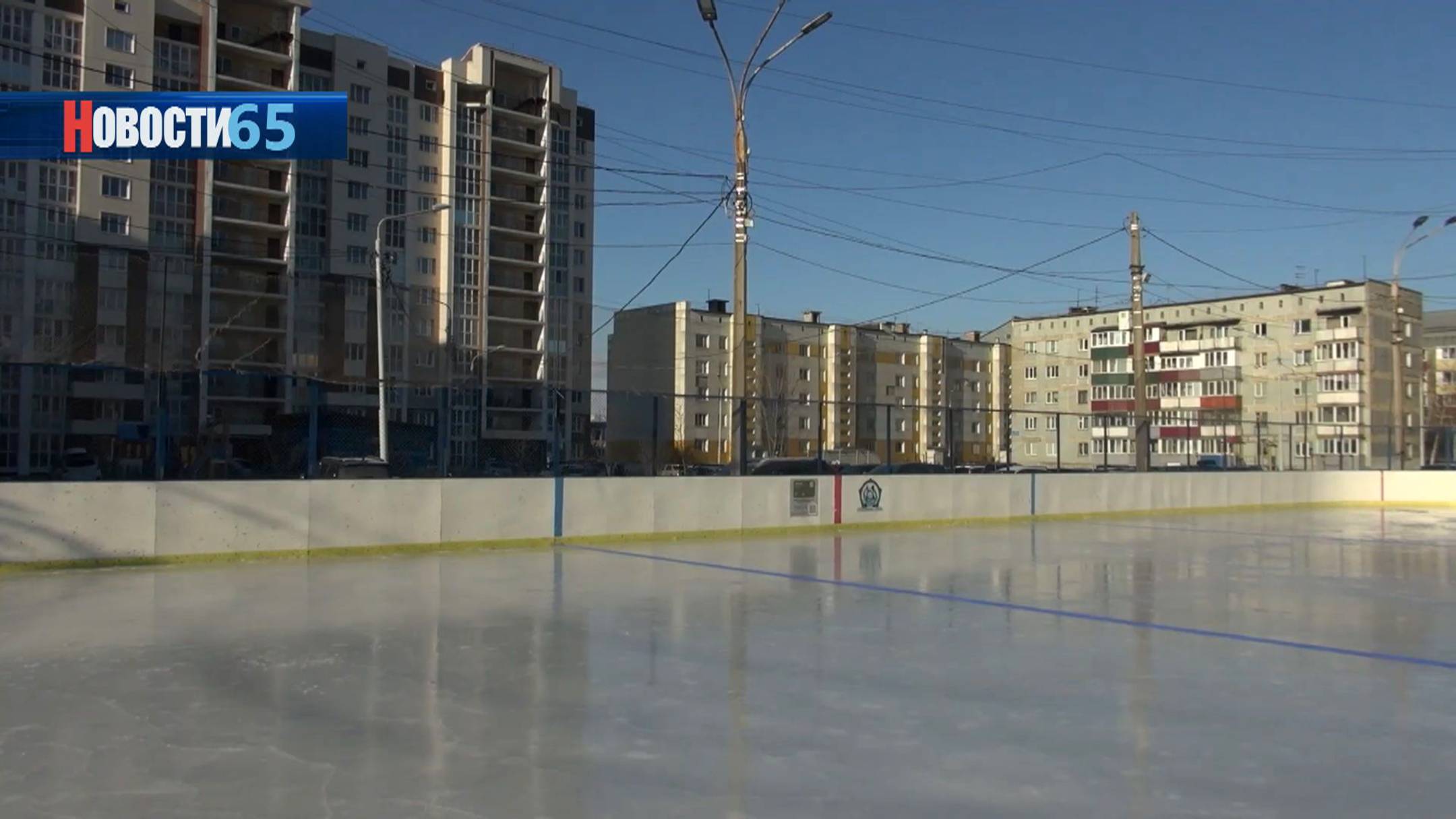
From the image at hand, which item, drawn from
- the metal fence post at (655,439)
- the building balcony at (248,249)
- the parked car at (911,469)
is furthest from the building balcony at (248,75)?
the metal fence post at (655,439)

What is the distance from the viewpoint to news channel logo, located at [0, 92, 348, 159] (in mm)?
13953

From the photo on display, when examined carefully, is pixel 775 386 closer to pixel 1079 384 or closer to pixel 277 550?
pixel 1079 384

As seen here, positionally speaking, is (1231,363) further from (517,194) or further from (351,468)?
(351,468)

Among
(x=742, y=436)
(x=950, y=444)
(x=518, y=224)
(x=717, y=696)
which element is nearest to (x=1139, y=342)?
(x=950, y=444)

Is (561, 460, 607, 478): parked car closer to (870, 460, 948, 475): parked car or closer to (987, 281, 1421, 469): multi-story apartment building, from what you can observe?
(870, 460, 948, 475): parked car

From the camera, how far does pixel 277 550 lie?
54.4 feet

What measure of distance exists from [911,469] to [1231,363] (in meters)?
65.5

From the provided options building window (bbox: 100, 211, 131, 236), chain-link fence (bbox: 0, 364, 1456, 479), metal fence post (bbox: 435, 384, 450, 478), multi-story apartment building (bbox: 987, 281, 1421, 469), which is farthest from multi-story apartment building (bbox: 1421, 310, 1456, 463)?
building window (bbox: 100, 211, 131, 236)

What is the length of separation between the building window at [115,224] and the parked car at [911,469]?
53.2 meters

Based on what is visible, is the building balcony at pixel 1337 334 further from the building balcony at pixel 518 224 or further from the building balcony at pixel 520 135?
the building balcony at pixel 520 135

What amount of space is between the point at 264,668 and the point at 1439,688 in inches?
329

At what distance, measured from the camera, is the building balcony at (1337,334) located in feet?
257

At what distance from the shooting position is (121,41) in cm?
6316

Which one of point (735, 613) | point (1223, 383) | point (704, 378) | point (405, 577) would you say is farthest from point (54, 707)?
point (1223, 383)
